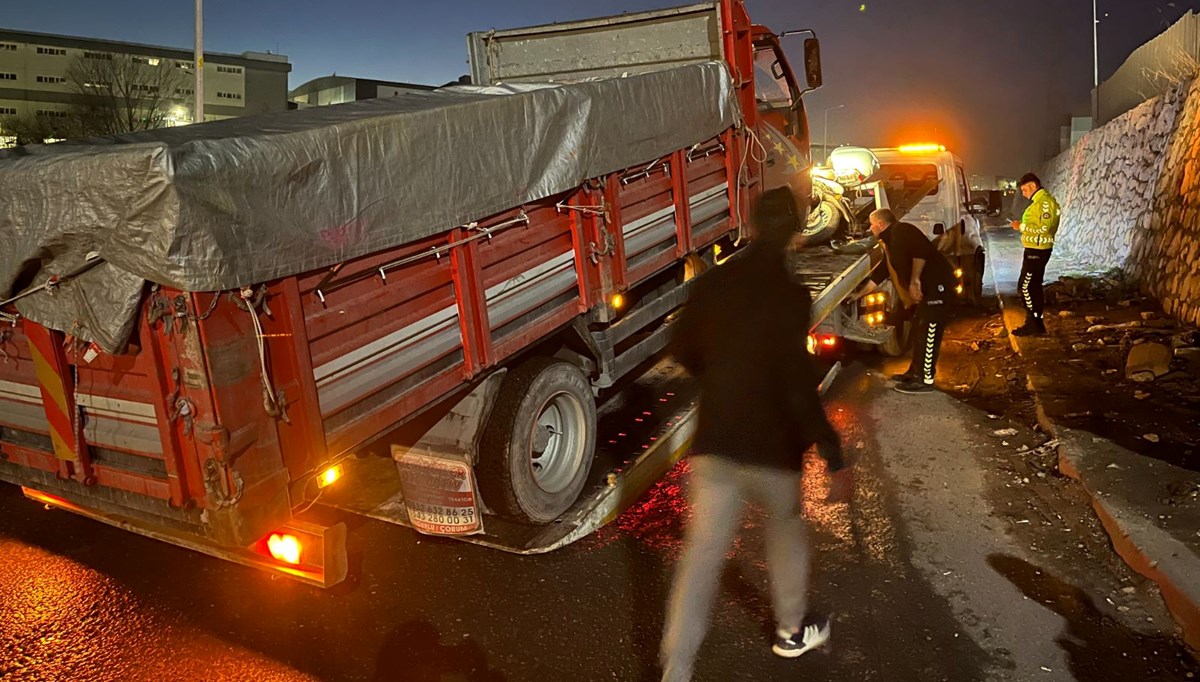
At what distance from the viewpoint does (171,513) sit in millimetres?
3299

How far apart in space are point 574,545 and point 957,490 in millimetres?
2597

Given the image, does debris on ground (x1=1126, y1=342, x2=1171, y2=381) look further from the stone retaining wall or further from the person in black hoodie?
the person in black hoodie

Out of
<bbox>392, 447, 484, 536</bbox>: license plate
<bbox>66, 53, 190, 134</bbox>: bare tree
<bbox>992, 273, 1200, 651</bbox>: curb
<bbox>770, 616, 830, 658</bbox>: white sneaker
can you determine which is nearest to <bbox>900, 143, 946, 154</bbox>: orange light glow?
<bbox>992, 273, 1200, 651</bbox>: curb

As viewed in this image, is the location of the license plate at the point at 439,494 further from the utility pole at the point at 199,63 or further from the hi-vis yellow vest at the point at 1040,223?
the utility pole at the point at 199,63

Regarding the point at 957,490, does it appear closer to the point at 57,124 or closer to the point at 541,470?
the point at 541,470

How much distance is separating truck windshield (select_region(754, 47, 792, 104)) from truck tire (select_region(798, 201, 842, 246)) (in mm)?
1185

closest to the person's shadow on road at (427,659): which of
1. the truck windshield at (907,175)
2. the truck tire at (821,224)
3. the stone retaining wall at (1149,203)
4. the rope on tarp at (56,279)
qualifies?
the rope on tarp at (56,279)

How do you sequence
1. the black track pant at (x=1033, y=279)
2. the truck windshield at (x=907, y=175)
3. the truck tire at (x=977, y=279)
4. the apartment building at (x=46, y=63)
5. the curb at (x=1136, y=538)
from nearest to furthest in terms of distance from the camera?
the curb at (x=1136, y=538), the black track pant at (x=1033, y=279), the truck windshield at (x=907, y=175), the truck tire at (x=977, y=279), the apartment building at (x=46, y=63)

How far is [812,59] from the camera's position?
7859 mm

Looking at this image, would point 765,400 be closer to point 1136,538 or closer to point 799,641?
point 799,641

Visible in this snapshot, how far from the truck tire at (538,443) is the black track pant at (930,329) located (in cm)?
393

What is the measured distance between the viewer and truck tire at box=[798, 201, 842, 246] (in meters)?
8.62

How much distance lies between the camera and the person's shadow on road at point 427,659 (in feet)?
11.7

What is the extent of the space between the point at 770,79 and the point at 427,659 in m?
6.72
